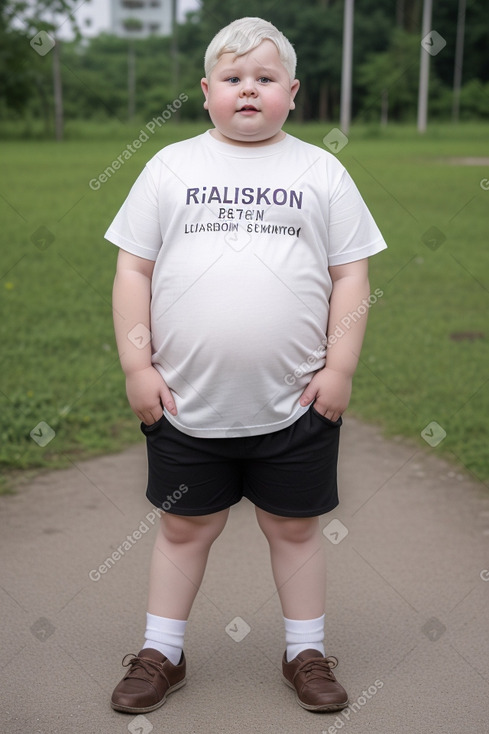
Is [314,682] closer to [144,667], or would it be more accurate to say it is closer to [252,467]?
[144,667]

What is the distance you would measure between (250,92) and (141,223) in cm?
40

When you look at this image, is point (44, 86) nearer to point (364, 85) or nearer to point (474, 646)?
point (364, 85)

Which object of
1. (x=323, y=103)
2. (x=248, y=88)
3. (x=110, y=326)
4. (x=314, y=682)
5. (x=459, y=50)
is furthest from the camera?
(x=323, y=103)

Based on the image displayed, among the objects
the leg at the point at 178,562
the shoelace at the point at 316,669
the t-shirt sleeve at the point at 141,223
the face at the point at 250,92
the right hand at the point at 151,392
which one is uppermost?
the face at the point at 250,92

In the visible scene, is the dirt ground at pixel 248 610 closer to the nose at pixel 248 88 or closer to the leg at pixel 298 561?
the leg at pixel 298 561

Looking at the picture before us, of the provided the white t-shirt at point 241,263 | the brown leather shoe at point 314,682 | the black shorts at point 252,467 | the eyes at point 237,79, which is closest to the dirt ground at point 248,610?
the brown leather shoe at point 314,682

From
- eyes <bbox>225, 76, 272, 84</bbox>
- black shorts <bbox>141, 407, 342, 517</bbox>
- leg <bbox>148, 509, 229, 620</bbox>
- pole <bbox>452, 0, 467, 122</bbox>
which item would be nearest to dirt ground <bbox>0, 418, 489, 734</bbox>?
leg <bbox>148, 509, 229, 620</bbox>

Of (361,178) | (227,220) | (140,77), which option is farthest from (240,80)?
(140,77)

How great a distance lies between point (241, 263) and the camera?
229cm

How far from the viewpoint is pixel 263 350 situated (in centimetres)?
232

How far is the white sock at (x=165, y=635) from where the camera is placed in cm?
254

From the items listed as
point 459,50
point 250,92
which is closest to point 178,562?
point 250,92

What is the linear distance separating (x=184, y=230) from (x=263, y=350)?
0.34 m

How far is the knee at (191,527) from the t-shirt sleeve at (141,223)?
2.15 feet
